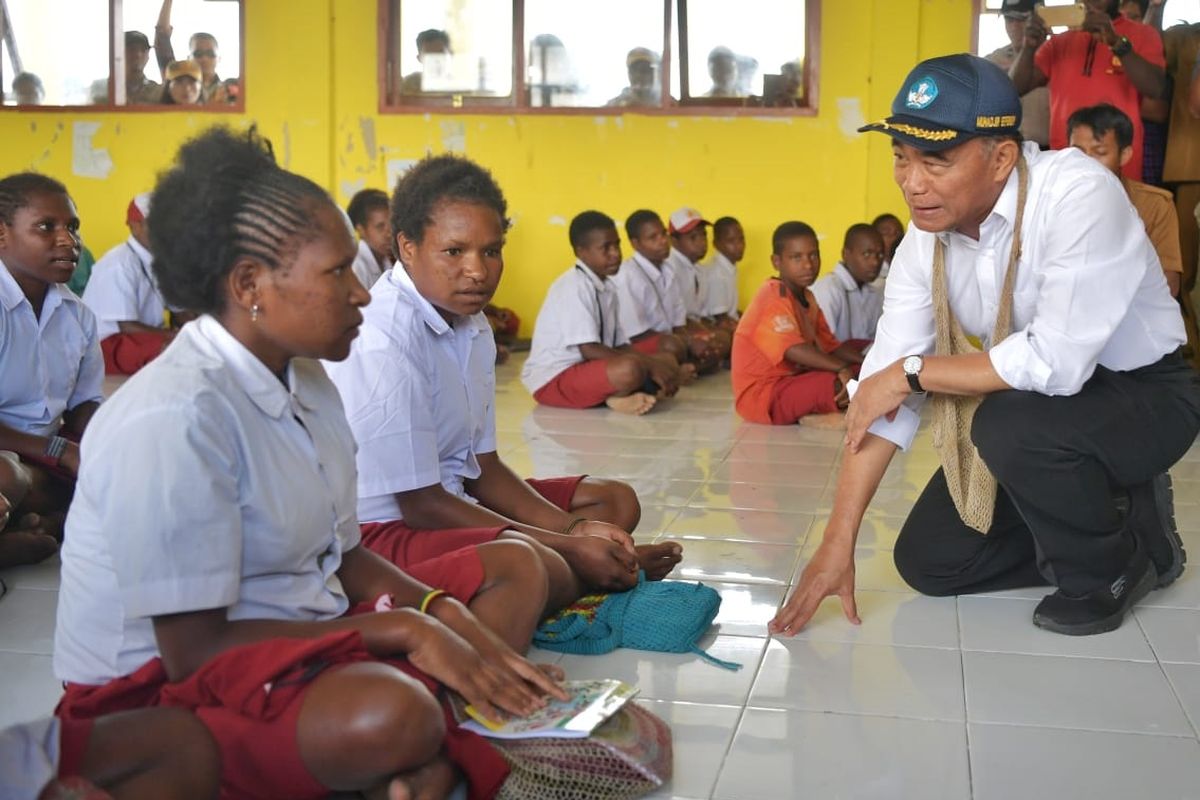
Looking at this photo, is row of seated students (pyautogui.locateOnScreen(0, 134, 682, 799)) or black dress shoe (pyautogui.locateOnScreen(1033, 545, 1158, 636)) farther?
black dress shoe (pyautogui.locateOnScreen(1033, 545, 1158, 636))

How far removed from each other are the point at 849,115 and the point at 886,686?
20.5 ft

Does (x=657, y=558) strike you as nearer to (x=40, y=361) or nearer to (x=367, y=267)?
(x=40, y=361)

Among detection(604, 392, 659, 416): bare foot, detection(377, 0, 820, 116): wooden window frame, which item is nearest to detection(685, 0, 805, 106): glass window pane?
detection(377, 0, 820, 116): wooden window frame

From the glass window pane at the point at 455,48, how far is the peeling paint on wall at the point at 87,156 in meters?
2.08

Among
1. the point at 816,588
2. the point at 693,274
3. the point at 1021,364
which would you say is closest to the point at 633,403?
the point at 693,274

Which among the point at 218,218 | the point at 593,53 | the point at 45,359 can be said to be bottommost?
the point at 45,359

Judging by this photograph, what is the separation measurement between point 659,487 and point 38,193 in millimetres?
2003

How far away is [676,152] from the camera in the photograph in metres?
8.45

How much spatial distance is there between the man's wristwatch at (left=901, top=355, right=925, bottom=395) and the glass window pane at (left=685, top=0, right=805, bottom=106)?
5919 mm

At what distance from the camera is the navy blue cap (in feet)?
8.25

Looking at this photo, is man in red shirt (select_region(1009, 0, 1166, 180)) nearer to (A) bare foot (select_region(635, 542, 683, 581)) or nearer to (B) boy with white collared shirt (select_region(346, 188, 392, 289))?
(B) boy with white collared shirt (select_region(346, 188, 392, 289))

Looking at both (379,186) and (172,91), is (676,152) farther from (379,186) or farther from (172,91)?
(172,91)

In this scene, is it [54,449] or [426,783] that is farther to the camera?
[54,449]

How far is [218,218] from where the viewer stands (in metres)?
1.80
